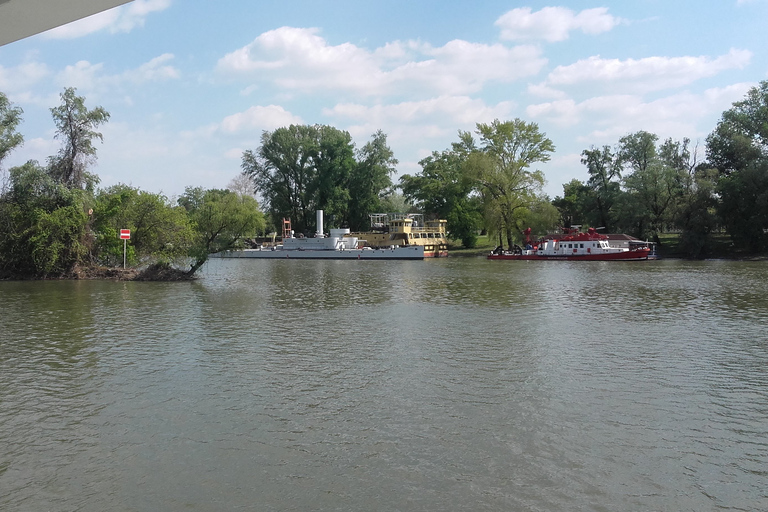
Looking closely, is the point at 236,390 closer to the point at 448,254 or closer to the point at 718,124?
the point at 448,254

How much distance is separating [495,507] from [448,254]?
178 feet

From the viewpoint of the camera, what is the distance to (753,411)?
7.39 m

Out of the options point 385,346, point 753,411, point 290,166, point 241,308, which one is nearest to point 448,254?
point 290,166

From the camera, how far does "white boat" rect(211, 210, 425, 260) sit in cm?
5356

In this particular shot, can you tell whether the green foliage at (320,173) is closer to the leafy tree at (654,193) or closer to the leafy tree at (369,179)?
the leafy tree at (369,179)

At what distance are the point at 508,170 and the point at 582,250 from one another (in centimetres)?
1223

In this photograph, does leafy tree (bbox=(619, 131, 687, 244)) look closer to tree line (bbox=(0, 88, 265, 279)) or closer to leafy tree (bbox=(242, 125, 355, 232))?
leafy tree (bbox=(242, 125, 355, 232))

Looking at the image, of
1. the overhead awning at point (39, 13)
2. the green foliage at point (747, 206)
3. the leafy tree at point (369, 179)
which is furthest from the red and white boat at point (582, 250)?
the overhead awning at point (39, 13)

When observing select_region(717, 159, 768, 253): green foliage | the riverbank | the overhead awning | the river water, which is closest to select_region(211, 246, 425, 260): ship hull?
the riverbank

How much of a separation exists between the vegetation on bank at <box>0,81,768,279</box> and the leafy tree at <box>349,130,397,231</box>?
17 cm

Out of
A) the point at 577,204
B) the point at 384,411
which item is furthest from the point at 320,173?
the point at 384,411

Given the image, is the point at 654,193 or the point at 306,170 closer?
the point at 654,193

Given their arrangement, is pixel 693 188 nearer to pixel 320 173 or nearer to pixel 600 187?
pixel 600 187

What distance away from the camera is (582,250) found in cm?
4541
